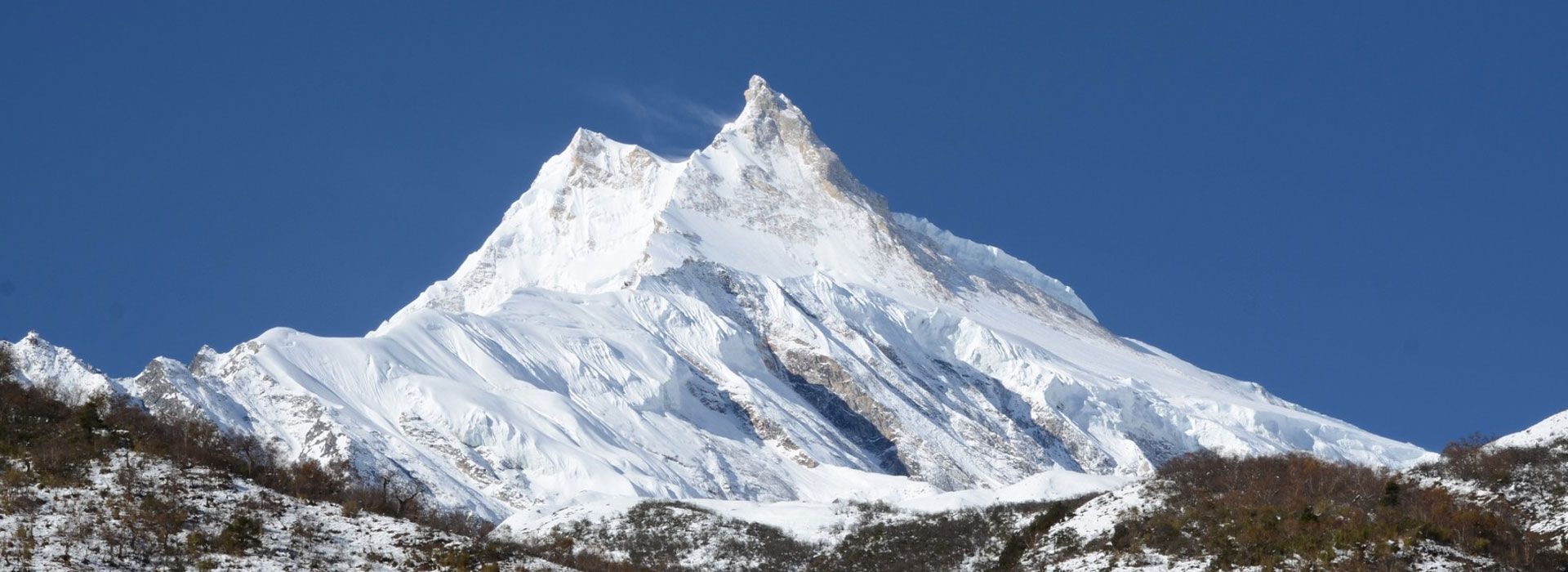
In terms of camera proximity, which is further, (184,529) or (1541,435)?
(1541,435)

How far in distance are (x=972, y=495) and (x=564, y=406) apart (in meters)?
136

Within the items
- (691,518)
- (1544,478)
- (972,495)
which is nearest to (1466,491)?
(1544,478)

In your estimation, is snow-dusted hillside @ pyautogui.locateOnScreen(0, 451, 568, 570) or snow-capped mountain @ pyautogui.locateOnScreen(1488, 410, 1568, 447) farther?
snow-capped mountain @ pyautogui.locateOnScreen(1488, 410, 1568, 447)

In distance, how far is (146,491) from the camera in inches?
1491

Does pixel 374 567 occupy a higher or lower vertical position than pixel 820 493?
lower

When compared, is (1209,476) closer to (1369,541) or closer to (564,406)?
(1369,541)

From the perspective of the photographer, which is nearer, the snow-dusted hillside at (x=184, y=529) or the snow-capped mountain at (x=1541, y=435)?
the snow-dusted hillside at (x=184, y=529)

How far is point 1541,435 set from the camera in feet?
171

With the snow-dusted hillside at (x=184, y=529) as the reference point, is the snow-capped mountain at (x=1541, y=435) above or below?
above

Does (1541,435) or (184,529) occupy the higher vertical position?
(1541,435)

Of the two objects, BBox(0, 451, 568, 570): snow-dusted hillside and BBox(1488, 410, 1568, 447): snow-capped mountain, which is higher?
BBox(1488, 410, 1568, 447): snow-capped mountain

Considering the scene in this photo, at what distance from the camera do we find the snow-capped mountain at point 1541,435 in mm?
51125

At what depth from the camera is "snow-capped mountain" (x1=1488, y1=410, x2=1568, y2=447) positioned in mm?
51125

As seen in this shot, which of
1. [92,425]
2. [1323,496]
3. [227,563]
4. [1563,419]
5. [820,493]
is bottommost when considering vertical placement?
[227,563]
